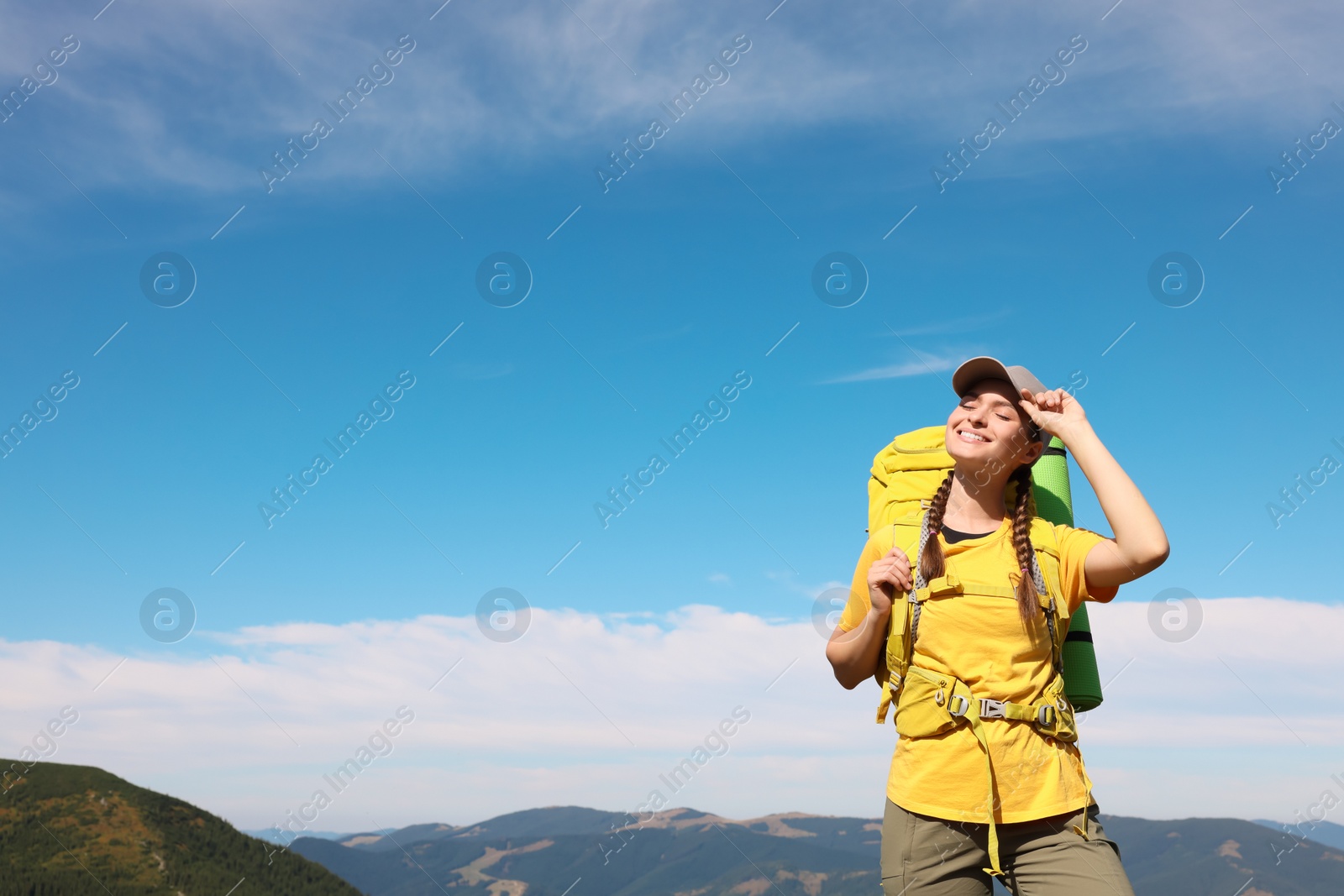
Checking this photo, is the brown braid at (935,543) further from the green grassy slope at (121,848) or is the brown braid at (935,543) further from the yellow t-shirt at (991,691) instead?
the green grassy slope at (121,848)

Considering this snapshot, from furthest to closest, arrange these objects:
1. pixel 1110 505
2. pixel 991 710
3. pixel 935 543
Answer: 1. pixel 935 543
2. pixel 1110 505
3. pixel 991 710

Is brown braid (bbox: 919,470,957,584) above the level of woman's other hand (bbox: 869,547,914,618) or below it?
above

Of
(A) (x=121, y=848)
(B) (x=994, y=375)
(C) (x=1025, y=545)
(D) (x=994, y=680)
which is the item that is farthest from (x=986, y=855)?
Answer: (A) (x=121, y=848)

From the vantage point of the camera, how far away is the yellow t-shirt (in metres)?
4.44

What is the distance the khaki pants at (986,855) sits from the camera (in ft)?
14.3

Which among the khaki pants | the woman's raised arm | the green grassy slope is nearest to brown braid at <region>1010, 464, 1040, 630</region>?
the woman's raised arm

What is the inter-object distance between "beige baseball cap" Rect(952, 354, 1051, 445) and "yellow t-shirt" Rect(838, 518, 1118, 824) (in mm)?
784

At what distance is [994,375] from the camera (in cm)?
531

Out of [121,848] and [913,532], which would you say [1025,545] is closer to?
[913,532]

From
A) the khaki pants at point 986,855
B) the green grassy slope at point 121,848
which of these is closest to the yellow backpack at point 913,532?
the khaki pants at point 986,855

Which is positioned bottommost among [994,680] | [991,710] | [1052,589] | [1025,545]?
[991,710]

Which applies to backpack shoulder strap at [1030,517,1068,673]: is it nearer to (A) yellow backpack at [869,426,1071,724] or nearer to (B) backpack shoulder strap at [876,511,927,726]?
(A) yellow backpack at [869,426,1071,724]

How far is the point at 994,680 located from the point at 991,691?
2.0 inches

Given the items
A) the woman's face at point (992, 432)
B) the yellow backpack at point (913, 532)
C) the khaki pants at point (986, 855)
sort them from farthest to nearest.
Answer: the woman's face at point (992, 432) < the yellow backpack at point (913, 532) < the khaki pants at point (986, 855)
